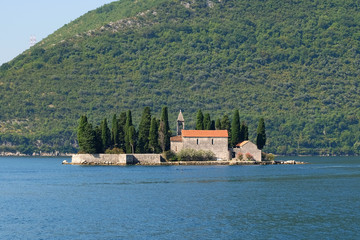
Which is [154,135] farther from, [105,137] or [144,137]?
[105,137]

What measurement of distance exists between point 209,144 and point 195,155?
315cm

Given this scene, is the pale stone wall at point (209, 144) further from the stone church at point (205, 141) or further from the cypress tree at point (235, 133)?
the cypress tree at point (235, 133)

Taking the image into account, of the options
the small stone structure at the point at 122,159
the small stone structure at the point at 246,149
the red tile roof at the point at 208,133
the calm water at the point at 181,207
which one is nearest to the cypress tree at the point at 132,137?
the small stone structure at the point at 122,159

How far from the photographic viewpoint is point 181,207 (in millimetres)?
71000

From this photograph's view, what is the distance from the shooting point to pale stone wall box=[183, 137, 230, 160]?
132 m

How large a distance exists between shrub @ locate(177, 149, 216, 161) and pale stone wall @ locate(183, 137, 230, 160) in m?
0.58

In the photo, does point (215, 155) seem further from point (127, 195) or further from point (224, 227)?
point (224, 227)

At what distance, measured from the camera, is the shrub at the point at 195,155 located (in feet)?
435

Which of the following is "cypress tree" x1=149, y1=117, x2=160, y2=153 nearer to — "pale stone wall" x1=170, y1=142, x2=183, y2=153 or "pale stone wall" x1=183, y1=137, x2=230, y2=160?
"pale stone wall" x1=170, y1=142, x2=183, y2=153

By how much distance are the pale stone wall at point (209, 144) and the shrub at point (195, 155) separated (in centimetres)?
58

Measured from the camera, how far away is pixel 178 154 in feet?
436

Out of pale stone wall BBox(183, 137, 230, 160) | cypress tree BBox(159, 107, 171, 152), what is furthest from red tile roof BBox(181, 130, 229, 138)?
cypress tree BBox(159, 107, 171, 152)

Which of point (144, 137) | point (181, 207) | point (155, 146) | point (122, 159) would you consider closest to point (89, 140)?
point (122, 159)

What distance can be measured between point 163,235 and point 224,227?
19.3 ft
